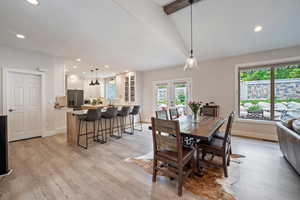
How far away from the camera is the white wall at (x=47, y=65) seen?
374 centimetres

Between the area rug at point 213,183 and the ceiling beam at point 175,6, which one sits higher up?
the ceiling beam at point 175,6

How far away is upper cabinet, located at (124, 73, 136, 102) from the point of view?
696cm

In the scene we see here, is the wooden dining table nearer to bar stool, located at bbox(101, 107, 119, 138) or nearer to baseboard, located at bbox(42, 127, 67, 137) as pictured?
bar stool, located at bbox(101, 107, 119, 138)

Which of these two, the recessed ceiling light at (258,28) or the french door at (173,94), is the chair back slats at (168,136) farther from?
the french door at (173,94)

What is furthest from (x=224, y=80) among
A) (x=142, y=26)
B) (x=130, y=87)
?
(x=130, y=87)

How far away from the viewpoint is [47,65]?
444cm

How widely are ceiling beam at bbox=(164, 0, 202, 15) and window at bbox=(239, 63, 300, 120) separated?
2976 mm

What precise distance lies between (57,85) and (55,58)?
3.06 feet

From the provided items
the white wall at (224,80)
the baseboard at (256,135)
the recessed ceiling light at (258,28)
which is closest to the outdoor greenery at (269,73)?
the white wall at (224,80)

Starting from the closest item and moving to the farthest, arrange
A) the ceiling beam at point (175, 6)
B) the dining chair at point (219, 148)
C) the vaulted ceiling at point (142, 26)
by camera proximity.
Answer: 1. the dining chair at point (219, 148)
2. the vaulted ceiling at point (142, 26)
3. the ceiling beam at point (175, 6)

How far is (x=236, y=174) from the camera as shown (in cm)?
219

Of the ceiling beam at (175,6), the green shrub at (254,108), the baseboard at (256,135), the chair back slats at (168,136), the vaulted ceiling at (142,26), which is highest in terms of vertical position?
the ceiling beam at (175,6)

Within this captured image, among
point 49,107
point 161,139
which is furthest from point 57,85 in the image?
point 161,139

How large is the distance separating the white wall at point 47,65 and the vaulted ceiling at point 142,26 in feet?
1.26
